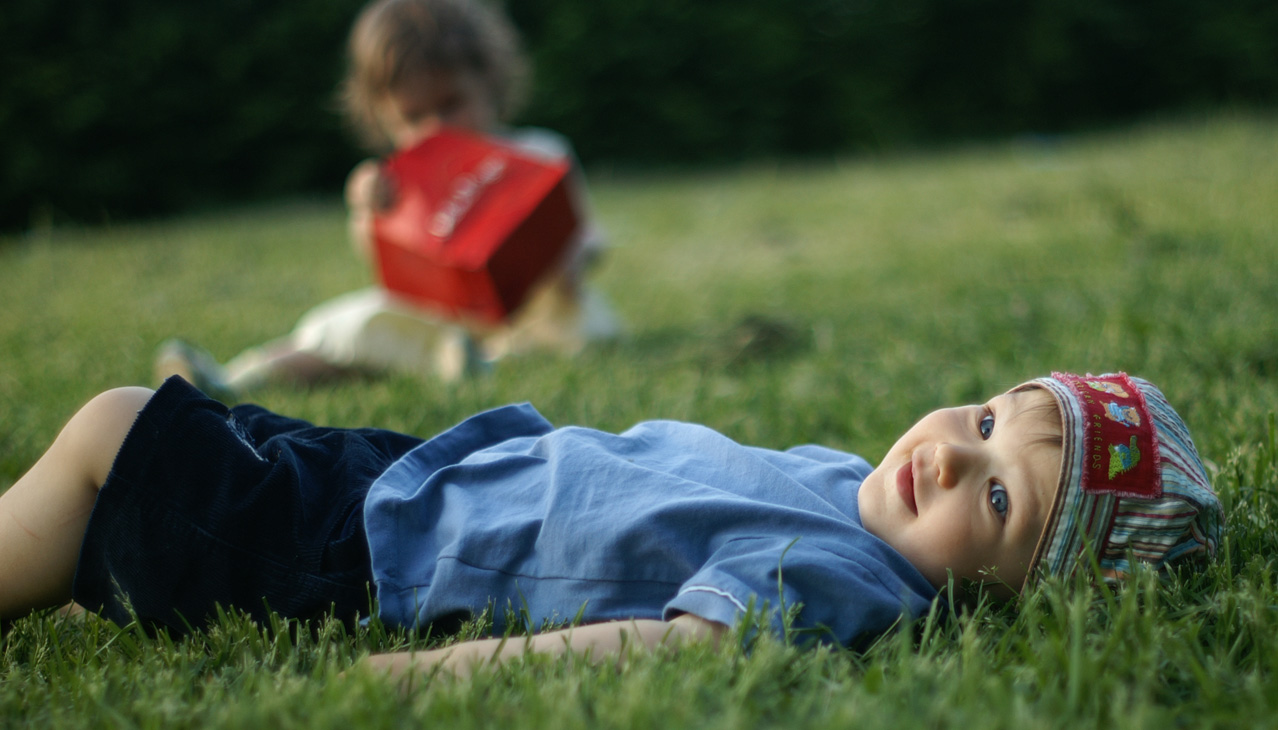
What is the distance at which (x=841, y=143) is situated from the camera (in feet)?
36.6

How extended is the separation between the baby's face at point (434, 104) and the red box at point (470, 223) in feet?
0.82

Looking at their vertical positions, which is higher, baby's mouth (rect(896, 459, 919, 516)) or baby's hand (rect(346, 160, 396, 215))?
baby's hand (rect(346, 160, 396, 215))

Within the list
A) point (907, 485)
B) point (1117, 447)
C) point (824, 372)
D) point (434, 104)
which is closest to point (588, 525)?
point (907, 485)

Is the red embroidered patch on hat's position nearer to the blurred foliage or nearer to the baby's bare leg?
the baby's bare leg

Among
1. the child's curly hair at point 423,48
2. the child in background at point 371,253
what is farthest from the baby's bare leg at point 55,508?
the child's curly hair at point 423,48

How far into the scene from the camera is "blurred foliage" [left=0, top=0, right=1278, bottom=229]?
23.7 ft

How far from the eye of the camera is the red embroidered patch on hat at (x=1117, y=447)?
1.24 m

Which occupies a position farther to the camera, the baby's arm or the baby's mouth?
the baby's mouth

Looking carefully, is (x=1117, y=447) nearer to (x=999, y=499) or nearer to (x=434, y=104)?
(x=999, y=499)

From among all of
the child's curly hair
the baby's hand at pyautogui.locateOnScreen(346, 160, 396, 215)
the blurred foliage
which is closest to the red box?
the baby's hand at pyautogui.locateOnScreen(346, 160, 396, 215)

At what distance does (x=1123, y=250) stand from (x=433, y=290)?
8.51ft

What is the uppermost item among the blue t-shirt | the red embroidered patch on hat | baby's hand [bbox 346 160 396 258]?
baby's hand [bbox 346 160 396 258]

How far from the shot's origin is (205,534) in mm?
1269

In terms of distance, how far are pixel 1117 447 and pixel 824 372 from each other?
130 cm
